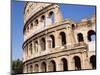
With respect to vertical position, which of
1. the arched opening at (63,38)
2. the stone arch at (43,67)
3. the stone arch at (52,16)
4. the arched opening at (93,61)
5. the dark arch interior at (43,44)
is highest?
the stone arch at (52,16)

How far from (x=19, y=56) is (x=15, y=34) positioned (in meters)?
0.30

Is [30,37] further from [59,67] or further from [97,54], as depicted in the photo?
[97,54]

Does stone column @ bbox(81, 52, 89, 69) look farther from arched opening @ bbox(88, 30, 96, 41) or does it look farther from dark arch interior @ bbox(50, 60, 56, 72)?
dark arch interior @ bbox(50, 60, 56, 72)

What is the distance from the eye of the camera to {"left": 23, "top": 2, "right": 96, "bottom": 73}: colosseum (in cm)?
362

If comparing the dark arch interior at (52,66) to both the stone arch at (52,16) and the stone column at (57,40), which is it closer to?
the stone column at (57,40)

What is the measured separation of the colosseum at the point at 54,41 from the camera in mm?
3623

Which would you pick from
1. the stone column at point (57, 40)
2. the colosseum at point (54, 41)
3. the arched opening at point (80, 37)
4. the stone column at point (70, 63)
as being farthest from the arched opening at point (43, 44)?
the arched opening at point (80, 37)

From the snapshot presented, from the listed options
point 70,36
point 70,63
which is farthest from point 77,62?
point 70,36

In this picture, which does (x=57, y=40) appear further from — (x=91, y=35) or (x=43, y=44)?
(x=91, y=35)

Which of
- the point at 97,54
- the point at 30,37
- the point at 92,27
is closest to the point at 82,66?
the point at 97,54

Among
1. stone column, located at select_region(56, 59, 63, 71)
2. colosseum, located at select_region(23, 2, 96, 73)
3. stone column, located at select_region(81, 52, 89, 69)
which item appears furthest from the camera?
stone column, located at select_region(81, 52, 89, 69)

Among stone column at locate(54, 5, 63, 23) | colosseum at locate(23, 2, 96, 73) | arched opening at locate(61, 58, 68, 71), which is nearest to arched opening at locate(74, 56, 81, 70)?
colosseum at locate(23, 2, 96, 73)

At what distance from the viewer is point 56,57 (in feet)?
12.4

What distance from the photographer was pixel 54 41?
12.4 feet
